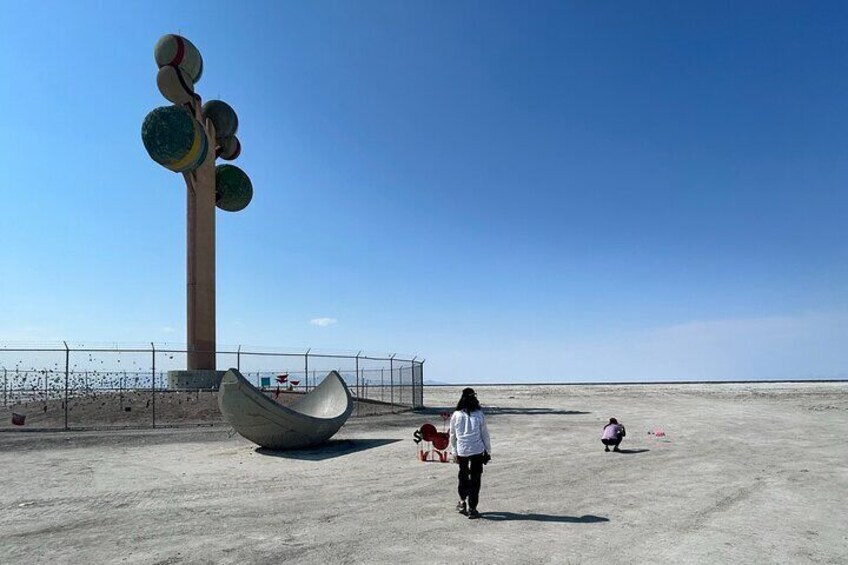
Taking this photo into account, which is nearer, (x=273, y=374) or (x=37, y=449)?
(x=37, y=449)

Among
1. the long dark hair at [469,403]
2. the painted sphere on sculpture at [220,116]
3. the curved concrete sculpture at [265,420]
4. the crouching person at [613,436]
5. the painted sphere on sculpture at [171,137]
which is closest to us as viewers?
the long dark hair at [469,403]

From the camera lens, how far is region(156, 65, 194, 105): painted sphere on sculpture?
101ft

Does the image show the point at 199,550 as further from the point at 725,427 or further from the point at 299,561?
the point at 725,427

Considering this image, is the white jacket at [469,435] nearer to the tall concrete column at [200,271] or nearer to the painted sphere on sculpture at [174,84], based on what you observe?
the tall concrete column at [200,271]

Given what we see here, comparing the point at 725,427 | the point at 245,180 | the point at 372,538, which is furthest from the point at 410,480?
the point at 245,180

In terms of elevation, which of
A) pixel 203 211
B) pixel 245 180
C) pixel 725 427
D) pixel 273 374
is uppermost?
pixel 245 180

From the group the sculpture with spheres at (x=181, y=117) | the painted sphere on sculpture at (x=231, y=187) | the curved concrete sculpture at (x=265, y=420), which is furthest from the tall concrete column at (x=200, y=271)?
the curved concrete sculpture at (x=265, y=420)

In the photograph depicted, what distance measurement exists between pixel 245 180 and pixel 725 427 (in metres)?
30.0

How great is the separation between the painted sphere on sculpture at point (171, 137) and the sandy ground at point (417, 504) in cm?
1745

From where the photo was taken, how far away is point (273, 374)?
86.8ft

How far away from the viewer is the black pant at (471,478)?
766 cm

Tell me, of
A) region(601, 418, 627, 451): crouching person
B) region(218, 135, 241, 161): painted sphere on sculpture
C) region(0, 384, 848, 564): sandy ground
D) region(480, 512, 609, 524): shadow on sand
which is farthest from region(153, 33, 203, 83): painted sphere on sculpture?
region(480, 512, 609, 524): shadow on sand

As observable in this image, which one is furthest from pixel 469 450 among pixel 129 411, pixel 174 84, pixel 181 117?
pixel 174 84

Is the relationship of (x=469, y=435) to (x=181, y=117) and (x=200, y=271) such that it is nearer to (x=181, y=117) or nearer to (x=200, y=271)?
(x=200, y=271)
